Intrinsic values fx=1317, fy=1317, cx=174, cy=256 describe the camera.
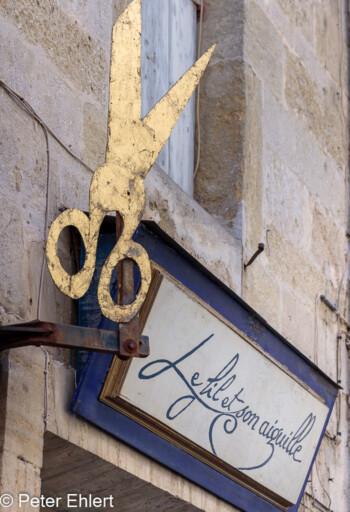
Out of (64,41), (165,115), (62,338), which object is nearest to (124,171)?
(165,115)

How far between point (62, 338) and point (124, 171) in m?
0.48

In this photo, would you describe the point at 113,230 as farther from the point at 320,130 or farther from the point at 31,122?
the point at 320,130

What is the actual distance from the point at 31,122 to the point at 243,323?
1083 millimetres

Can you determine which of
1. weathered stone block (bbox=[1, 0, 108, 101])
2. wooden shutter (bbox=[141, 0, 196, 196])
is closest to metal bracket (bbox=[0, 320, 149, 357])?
weathered stone block (bbox=[1, 0, 108, 101])

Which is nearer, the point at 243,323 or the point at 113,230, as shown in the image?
the point at 113,230

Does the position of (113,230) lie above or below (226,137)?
below

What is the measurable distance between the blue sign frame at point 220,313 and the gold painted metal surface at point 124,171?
35 cm

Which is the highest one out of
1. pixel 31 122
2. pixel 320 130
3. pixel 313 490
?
pixel 320 130

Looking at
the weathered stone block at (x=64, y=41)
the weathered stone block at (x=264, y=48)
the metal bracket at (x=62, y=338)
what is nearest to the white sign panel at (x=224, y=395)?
the metal bracket at (x=62, y=338)

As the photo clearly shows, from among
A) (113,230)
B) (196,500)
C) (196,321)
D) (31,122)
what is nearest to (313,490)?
(196,500)

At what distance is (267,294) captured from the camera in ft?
16.1

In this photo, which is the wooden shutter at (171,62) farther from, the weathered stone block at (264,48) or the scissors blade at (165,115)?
the scissors blade at (165,115)

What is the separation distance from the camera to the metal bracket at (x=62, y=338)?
323cm

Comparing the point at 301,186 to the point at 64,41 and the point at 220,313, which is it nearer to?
the point at 220,313
